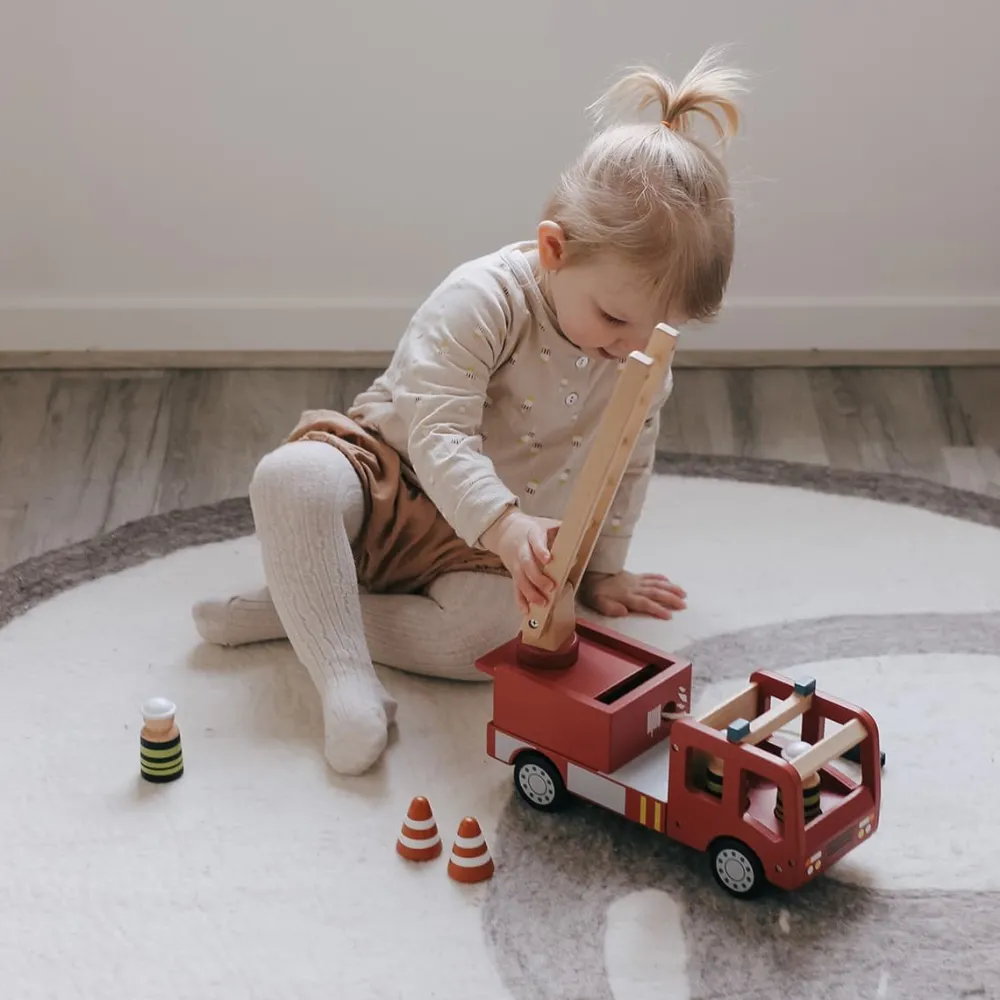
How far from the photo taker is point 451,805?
1090 millimetres

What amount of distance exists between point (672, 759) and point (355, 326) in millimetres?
1029

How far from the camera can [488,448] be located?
1.26m

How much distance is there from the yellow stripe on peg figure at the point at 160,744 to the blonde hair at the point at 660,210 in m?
0.46

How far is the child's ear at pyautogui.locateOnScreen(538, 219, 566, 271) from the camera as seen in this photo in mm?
1101

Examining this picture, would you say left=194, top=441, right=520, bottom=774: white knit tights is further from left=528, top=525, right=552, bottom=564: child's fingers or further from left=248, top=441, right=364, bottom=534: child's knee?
left=528, top=525, right=552, bottom=564: child's fingers

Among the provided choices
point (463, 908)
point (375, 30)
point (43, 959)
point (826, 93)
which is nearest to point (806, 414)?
point (826, 93)

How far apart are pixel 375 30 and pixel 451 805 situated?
3.33 ft

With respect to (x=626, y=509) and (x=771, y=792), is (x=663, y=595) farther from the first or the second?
(x=771, y=792)

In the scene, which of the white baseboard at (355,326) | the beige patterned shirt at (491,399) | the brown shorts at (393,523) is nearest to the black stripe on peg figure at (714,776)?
the beige patterned shirt at (491,399)

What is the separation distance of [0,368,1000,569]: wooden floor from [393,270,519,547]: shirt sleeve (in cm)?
47

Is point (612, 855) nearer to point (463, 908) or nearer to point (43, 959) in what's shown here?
point (463, 908)

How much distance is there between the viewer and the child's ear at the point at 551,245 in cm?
110

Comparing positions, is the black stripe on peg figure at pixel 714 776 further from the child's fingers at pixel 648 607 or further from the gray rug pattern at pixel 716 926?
the child's fingers at pixel 648 607

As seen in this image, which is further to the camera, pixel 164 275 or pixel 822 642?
pixel 164 275
